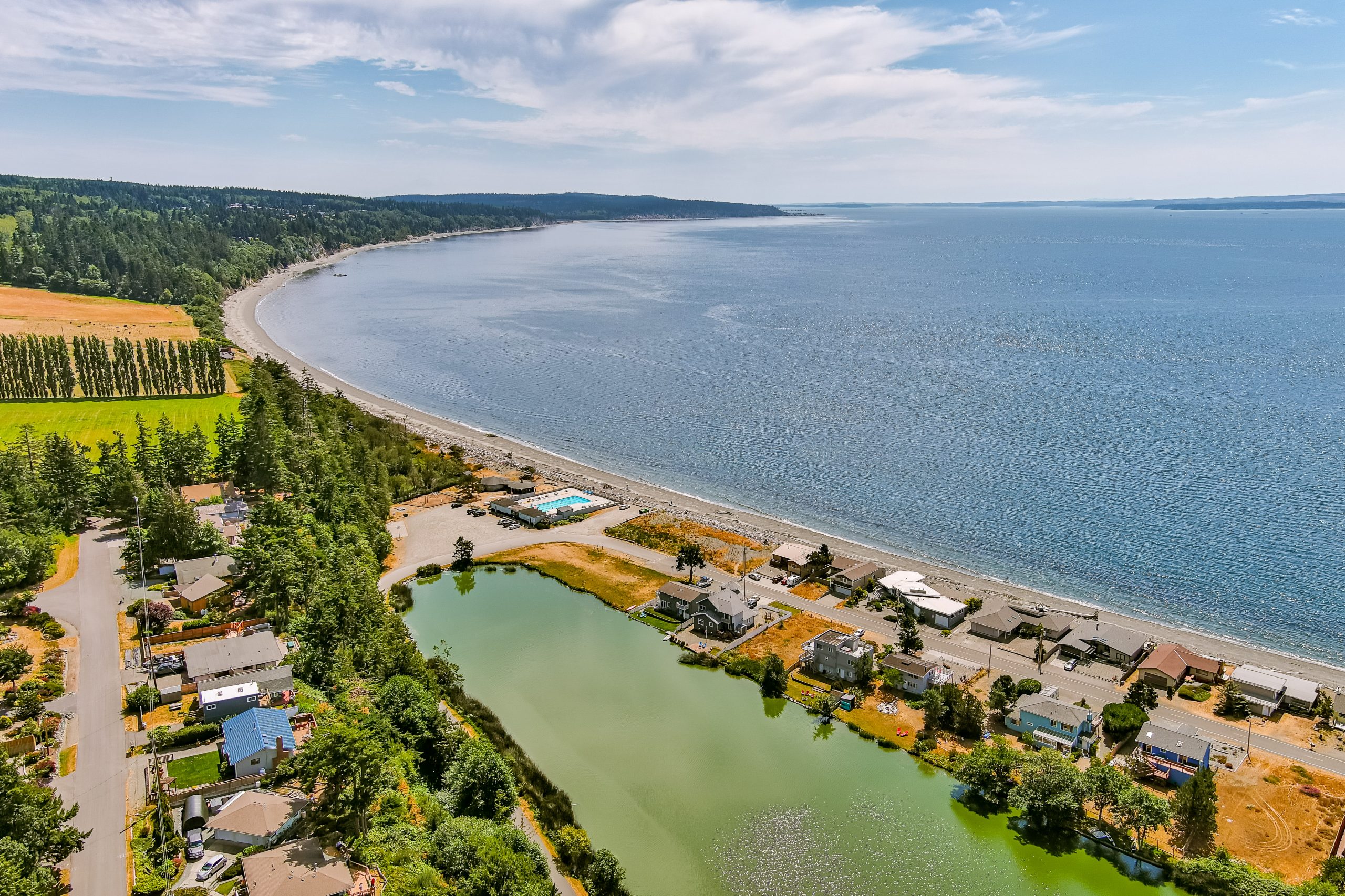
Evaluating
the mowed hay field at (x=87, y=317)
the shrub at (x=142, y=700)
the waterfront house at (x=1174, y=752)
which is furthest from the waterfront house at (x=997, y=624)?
the mowed hay field at (x=87, y=317)

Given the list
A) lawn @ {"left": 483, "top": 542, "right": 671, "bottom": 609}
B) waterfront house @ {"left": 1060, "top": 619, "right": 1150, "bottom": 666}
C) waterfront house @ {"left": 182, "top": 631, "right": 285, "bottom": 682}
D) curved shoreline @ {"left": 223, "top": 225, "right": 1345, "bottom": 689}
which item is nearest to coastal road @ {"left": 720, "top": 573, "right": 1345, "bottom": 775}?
waterfront house @ {"left": 1060, "top": 619, "right": 1150, "bottom": 666}

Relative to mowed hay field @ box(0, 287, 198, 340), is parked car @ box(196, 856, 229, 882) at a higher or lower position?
lower

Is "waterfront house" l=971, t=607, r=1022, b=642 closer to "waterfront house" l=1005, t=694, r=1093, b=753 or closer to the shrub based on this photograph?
"waterfront house" l=1005, t=694, r=1093, b=753

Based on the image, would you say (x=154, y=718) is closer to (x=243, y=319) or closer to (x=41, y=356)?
(x=41, y=356)

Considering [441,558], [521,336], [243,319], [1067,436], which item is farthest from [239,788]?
[243,319]

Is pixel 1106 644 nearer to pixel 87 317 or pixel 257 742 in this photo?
pixel 257 742
